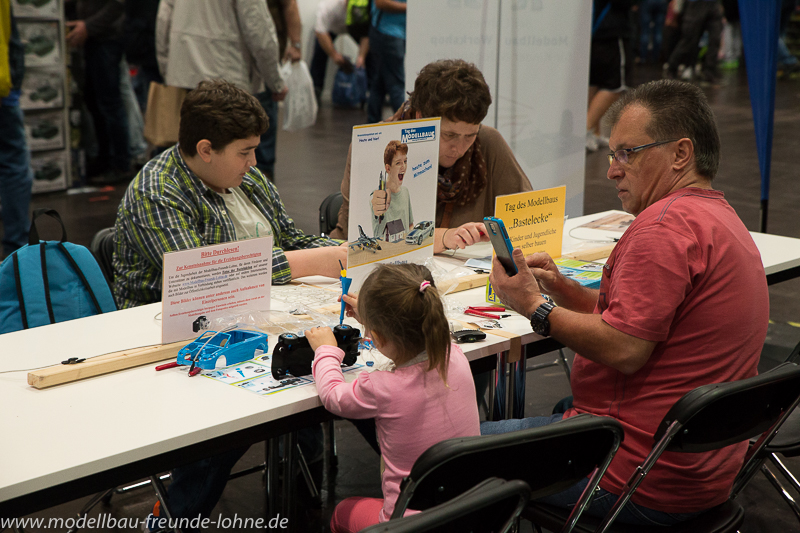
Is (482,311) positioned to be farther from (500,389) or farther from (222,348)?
(222,348)

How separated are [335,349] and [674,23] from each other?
14861 mm

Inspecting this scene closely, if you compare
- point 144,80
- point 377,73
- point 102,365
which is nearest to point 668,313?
point 102,365

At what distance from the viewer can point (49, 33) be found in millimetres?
6102

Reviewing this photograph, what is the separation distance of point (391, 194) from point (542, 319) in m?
0.59

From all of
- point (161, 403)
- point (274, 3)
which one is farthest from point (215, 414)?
A: point (274, 3)

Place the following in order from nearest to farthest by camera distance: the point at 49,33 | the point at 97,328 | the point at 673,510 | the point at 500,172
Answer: the point at 673,510 < the point at 97,328 < the point at 500,172 < the point at 49,33

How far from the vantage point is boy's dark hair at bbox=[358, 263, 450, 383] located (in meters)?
1.58

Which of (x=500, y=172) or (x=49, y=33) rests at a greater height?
(x=49, y=33)

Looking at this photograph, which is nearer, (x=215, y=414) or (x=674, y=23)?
(x=215, y=414)

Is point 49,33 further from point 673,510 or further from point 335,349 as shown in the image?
point 673,510

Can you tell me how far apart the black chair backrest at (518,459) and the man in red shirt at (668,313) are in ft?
0.78

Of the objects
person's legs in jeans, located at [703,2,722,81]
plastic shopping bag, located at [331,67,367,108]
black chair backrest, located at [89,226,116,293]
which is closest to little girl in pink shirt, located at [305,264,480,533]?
black chair backrest, located at [89,226,116,293]

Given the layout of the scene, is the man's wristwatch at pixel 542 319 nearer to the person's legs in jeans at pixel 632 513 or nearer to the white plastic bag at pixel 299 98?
the person's legs in jeans at pixel 632 513

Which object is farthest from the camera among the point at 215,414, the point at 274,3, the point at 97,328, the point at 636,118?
the point at 274,3
